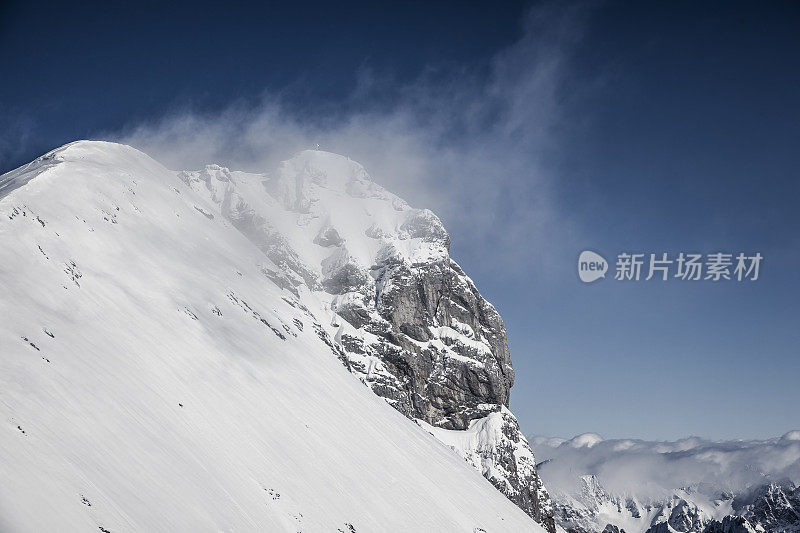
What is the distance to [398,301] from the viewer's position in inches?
4963

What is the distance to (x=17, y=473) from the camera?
18375 mm

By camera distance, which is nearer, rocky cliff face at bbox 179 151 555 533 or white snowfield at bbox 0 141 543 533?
white snowfield at bbox 0 141 543 533

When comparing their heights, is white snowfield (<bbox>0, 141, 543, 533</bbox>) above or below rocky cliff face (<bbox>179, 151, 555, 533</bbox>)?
below

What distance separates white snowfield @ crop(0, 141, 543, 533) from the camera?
21.9 metres

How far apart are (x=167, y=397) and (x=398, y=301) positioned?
9516 cm

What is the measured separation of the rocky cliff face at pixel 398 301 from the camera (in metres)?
118

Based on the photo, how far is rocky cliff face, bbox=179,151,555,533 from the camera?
11806 centimetres

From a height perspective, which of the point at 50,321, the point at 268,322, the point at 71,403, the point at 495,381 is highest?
the point at 495,381

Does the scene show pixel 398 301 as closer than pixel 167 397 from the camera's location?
No

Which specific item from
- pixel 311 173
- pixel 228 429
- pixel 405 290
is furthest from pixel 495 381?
pixel 228 429

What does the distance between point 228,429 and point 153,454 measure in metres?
8.03

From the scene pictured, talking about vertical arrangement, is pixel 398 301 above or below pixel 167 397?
above

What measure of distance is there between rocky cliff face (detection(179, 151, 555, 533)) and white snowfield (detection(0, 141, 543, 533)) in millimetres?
53228

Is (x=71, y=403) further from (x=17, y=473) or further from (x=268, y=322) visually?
(x=268, y=322)
